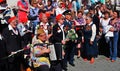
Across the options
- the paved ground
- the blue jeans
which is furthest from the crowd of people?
the paved ground

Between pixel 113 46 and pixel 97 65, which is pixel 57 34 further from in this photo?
pixel 113 46

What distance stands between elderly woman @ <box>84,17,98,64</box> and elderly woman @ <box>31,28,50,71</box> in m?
4.04

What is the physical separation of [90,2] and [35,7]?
568cm

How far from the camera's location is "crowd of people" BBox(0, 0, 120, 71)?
9.59 m

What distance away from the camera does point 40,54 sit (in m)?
9.16

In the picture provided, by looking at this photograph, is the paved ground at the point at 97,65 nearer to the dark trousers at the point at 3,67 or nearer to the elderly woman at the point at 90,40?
the elderly woman at the point at 90,40

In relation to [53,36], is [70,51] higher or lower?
lower

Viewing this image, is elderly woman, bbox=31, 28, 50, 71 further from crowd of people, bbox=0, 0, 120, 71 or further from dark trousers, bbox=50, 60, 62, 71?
dark trousers, bbox=50, 60, 62, 71

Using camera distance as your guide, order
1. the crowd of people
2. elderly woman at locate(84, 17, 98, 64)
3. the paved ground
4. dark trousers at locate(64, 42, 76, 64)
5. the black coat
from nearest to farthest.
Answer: the crowd of people → the black coat → the paved ground → dark trousers at locate(64, 42, 76, 64) → elderly woman at locate(84, 17, 98, 64)

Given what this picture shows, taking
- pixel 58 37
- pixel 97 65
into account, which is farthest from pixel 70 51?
pixel 58 37

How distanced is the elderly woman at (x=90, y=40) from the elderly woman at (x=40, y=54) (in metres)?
4.04

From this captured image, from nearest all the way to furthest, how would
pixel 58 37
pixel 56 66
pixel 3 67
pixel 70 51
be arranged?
pixel 3 67 < pixel 56 66 < pixel 58 37 < pixel 70 51

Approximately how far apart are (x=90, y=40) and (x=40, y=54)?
4.34m

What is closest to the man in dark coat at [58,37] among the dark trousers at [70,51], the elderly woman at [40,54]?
the dark trousers at [70,51]
